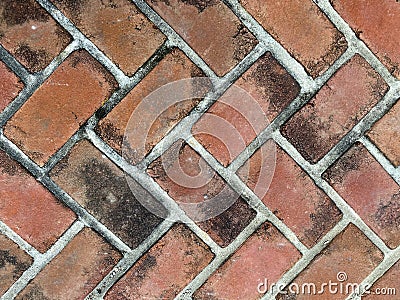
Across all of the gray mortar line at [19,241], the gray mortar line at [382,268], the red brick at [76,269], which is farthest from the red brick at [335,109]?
the gray mortar line at [19,241]

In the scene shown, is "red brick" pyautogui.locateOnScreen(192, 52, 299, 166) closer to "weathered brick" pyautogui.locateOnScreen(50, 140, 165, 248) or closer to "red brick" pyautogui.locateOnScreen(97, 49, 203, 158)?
"red brick" pyautogui.locateOnScreen(97, 49, 203, 158)

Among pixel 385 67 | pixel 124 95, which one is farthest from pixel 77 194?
pixel 385 67

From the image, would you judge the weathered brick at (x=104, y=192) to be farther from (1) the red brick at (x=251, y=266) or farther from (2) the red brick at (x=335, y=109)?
(2) the red brick at (x=335, y=109)

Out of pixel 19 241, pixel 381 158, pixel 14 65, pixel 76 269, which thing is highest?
pixel 14 65

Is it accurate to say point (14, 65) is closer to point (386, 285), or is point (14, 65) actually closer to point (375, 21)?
point (375, 21)

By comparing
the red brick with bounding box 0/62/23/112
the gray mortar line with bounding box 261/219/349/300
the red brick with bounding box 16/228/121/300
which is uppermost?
the red brick with bounding box 0/62/23/112

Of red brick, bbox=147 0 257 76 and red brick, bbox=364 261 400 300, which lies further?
red brick, bbox=364 261 400 300

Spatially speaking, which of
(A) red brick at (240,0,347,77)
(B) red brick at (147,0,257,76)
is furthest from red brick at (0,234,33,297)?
(A) red brick at (240,0,347,77)

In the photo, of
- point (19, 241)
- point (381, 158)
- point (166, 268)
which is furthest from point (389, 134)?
point (19, 241)
